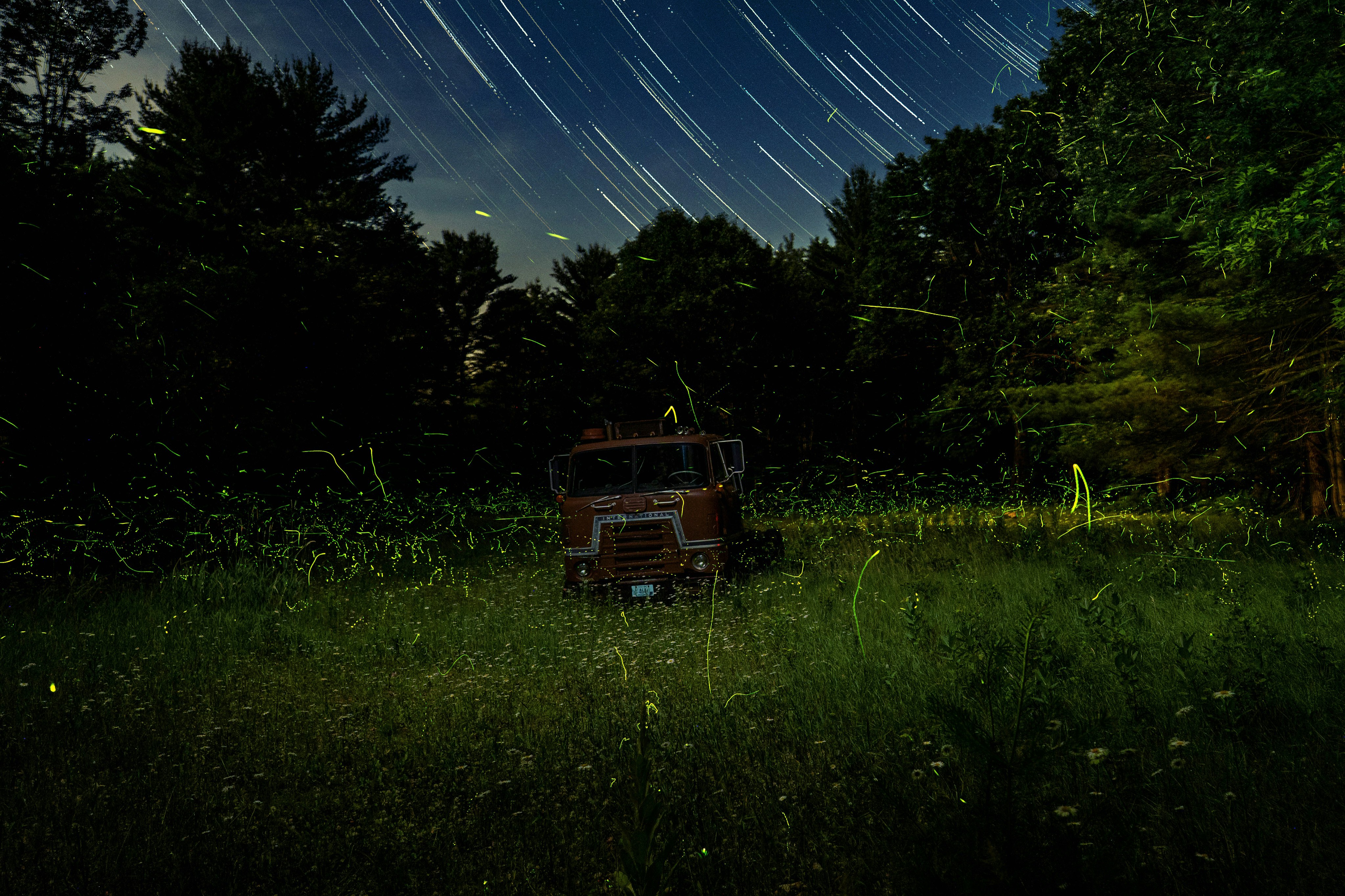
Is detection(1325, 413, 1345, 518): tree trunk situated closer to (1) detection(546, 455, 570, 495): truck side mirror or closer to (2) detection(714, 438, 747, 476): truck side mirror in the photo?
(2) detection(714, 438, 747, 476): truck side mirror

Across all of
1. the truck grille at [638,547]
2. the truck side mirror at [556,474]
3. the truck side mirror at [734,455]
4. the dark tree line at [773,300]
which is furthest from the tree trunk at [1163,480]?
the truck side mirror at [556,474]

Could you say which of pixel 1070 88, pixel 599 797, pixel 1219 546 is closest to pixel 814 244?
pixel 1070 88

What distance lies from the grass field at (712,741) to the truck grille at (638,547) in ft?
2.12

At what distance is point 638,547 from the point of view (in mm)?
10688

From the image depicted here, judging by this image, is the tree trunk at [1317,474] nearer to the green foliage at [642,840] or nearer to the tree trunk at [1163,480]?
the tree trunk at [1163,480]

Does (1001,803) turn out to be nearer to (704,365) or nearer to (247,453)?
(247,453)

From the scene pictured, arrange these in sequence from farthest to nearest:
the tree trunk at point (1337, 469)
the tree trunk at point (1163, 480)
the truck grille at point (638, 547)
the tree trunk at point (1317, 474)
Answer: the tree trunk at point (1163, 480), the tree trunk at point (1317, 474), the tree trunk at point (1337, 469), the truck grille at point (638, 547)

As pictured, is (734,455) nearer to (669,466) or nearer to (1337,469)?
(669,466)

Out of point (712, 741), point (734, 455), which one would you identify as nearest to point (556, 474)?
point (734, 455)

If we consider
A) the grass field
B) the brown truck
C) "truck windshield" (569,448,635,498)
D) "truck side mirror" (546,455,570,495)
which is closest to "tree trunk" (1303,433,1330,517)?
the grass field

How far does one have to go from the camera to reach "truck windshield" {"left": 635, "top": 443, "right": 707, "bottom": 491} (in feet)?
35.9

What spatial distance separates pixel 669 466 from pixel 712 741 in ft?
20.6

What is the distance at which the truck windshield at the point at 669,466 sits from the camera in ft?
35.9

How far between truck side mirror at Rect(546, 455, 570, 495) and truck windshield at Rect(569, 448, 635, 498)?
0.18 metres
